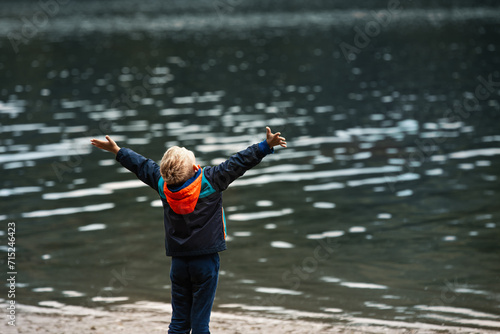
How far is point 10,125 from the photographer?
2138cm

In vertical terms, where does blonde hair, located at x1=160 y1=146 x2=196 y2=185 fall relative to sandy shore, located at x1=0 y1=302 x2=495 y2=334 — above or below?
above

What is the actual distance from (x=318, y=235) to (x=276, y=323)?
3.47 metres

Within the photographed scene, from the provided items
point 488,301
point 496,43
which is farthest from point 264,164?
point 496,43

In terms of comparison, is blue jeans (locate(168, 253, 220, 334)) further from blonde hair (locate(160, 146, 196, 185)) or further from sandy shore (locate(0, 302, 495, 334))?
sandy shore (locate(0, 302, 495, 334))

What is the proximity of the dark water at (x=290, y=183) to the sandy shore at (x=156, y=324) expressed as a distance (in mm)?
295

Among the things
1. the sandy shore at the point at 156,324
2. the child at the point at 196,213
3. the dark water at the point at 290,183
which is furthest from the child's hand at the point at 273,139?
the dark water at the point at 290,183

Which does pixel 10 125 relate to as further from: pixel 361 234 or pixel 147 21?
pixel 147 21

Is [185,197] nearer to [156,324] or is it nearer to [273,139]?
[273,139]

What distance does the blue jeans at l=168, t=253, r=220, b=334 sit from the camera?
5.64 m

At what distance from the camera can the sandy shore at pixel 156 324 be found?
729 cm

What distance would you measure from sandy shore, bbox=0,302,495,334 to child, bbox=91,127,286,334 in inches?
65.7

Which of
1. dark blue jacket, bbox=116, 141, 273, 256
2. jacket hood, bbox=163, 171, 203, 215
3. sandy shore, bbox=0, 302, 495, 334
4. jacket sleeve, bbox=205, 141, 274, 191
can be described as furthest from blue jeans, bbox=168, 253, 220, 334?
sandy shore, bbox=0, 302, 495, 334

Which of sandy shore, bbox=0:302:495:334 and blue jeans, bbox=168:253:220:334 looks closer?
blue jeans, bbox=168:253:220:334

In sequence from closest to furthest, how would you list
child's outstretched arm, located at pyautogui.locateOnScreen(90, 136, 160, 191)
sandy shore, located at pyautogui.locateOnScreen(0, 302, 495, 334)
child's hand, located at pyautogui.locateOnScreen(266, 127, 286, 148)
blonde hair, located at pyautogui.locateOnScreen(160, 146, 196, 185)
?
blonde hair, located at pyautogui.locateOnScreen(160, 146, 196, 185)
child's hand, located at pyautogui.locateOnScreen(266, 127, 286, 148)
child's outstretched arm, located at pyautogui.locateOnScreen(90, 136, 160, 191)
sandy shore, located at pyautogui.locateOnScreen(0, 302, 495, 334)
